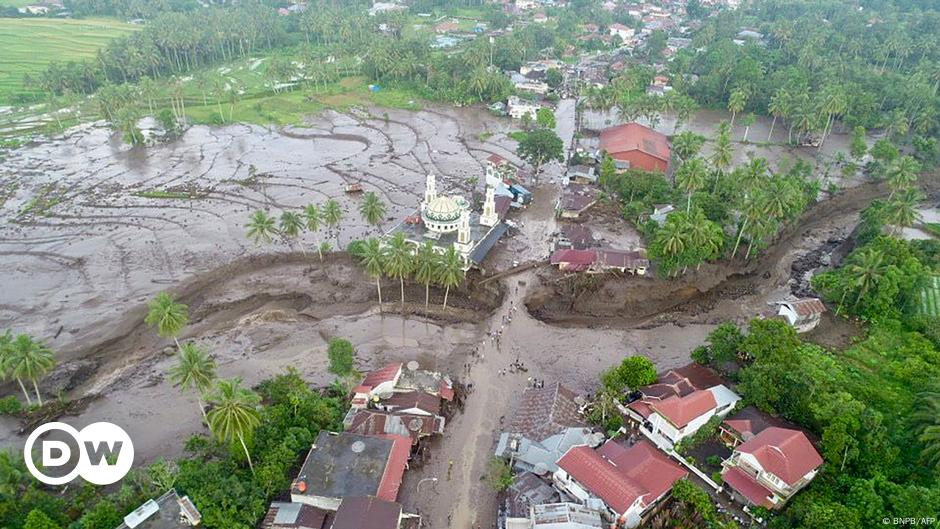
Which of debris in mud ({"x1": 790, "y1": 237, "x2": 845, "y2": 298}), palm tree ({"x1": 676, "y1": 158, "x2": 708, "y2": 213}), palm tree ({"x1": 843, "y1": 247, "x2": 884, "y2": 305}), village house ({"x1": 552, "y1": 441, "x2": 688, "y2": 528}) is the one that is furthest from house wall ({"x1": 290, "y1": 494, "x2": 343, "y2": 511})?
debris in mud ({"x1": 790, "y1": 237, "x2": 845, "y2": 298})

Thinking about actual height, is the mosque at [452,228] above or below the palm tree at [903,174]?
below

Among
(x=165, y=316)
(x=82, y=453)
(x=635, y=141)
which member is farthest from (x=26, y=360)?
(x=635, y=141)

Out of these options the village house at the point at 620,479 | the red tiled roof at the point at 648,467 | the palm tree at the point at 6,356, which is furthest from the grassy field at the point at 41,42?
the red tiled roof at the point at 648,467

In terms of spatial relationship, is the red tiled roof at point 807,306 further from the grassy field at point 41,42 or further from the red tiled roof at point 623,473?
the grassy field at point 41,42

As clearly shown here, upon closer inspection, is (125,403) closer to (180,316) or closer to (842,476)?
(180,316)

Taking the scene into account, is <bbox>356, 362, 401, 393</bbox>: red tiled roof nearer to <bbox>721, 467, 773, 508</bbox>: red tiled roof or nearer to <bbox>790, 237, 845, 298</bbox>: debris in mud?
<bbox>721, 467, 773, 508</bbox>: red tiled roof

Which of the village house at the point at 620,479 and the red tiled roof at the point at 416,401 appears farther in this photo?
the red tiled roof at the point at 416,401

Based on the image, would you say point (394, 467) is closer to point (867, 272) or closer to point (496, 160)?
point (867, 272)
